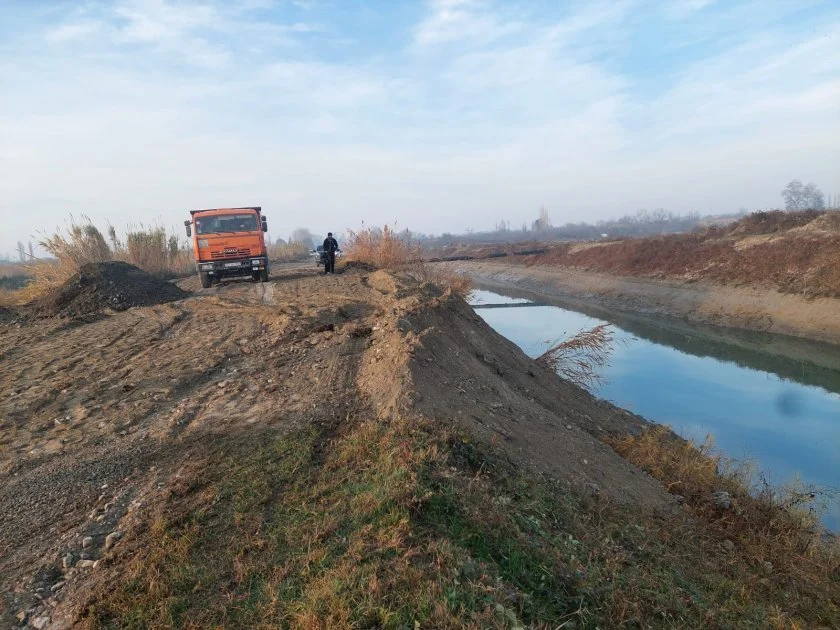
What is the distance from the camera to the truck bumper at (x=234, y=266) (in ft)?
51.4

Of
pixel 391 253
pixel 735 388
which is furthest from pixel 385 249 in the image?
pixel 735 388

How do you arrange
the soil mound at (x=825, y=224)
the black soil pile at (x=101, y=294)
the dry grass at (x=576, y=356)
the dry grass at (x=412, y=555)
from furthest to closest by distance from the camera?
the soil mound at (x=825, y=224) < the dry grass at (x=576, y=356) < the black soil pile at (x=101, y=294) < the dry grass at (x=412, y=555)

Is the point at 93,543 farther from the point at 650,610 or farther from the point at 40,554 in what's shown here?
the point at 650,610

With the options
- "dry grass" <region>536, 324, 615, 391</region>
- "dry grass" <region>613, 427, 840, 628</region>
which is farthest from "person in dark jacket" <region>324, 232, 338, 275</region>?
"dry grass" <region>613, 427, 840, 628</region>

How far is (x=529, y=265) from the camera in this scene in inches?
1686

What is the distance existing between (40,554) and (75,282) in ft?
38.7

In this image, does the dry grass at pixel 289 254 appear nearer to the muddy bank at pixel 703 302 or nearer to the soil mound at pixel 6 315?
the muddy bank at pixel 703 302

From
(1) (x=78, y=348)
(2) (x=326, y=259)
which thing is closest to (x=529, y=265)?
(2) (x=326, y=259)

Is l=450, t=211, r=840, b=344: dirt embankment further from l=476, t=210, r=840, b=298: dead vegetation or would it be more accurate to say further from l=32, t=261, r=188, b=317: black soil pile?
l=32, t=261, r=188, b=317: black soil pile

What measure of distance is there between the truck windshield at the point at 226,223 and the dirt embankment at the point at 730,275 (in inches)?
769

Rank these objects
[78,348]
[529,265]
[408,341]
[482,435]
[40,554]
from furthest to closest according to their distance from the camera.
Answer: [529,265] → [78,348] → [408,341] → [482,435] → [40,554]

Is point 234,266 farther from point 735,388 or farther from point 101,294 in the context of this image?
point 735,388

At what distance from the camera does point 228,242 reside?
15.9 meters

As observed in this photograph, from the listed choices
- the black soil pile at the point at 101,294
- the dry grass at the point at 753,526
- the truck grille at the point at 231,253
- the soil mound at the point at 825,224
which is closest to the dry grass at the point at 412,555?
the dry grass at the point at 753,526
